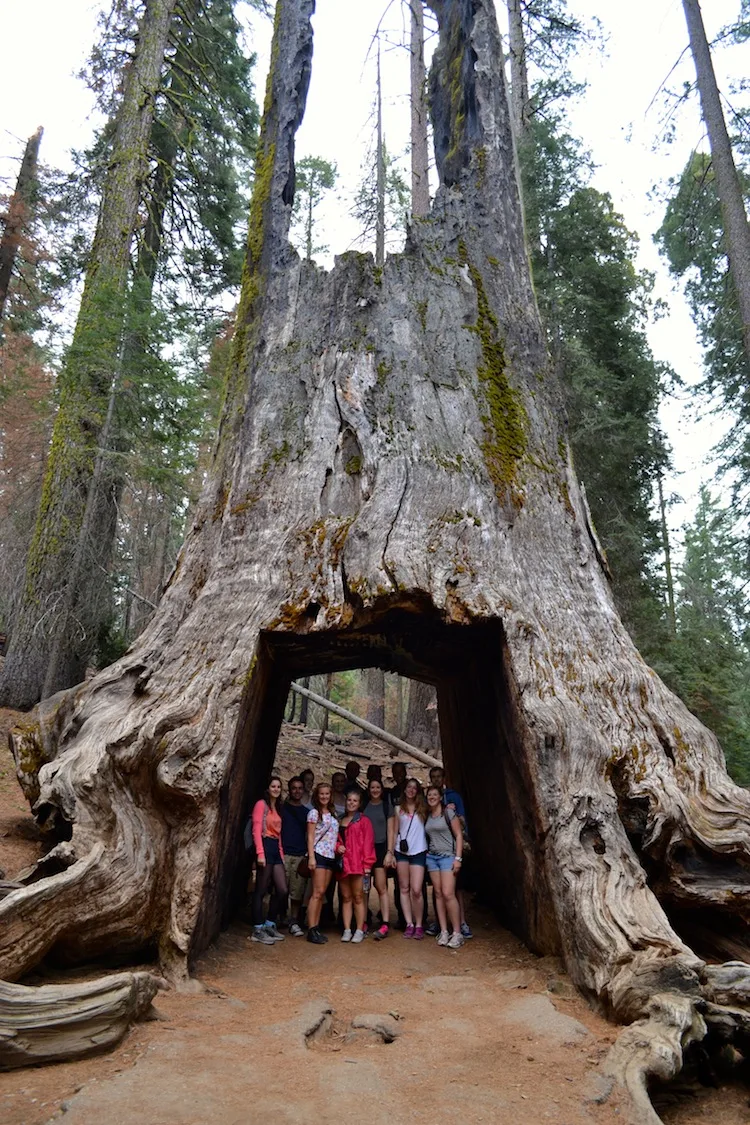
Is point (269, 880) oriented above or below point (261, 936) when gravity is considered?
above

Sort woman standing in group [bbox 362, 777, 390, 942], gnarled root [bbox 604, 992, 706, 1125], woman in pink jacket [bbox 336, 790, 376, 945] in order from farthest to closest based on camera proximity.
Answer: woman standing in group [bbox 362, 777, 390, 942] → woman in pink jacket [bbox 336, 790, 376, 945] → gnarled root [bbox 604, 992, 706, 1125]

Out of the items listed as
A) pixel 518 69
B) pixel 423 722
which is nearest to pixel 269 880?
pixel 423 722

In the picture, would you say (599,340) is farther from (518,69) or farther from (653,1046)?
(653,1046)

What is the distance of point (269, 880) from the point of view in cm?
693

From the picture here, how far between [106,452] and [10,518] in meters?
5.14

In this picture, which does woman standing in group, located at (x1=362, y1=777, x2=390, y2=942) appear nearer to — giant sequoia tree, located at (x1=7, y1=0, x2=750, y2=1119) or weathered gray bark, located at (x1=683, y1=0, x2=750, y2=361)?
giant sequoia tree, located at (x1=7, y1=0, x2=750, y2=1119)

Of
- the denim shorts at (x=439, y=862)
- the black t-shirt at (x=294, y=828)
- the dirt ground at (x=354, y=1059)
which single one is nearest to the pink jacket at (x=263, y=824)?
the black t-shirt at (x=294, y=828)

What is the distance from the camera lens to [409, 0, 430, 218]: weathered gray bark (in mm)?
17469

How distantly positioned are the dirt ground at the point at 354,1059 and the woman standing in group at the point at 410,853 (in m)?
1.21

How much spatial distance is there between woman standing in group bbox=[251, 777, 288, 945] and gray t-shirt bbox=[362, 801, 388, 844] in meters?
1.03

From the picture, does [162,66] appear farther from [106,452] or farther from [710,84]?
[710,84]

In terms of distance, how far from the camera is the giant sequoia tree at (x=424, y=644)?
5039 millimetres

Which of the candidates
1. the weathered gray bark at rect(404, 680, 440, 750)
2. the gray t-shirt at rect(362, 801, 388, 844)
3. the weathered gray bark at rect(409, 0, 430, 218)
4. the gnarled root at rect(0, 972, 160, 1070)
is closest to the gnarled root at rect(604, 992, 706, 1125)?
the gnarled root at rect(0, 972, 160, 1070)

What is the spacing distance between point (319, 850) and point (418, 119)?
1764 centimetres
